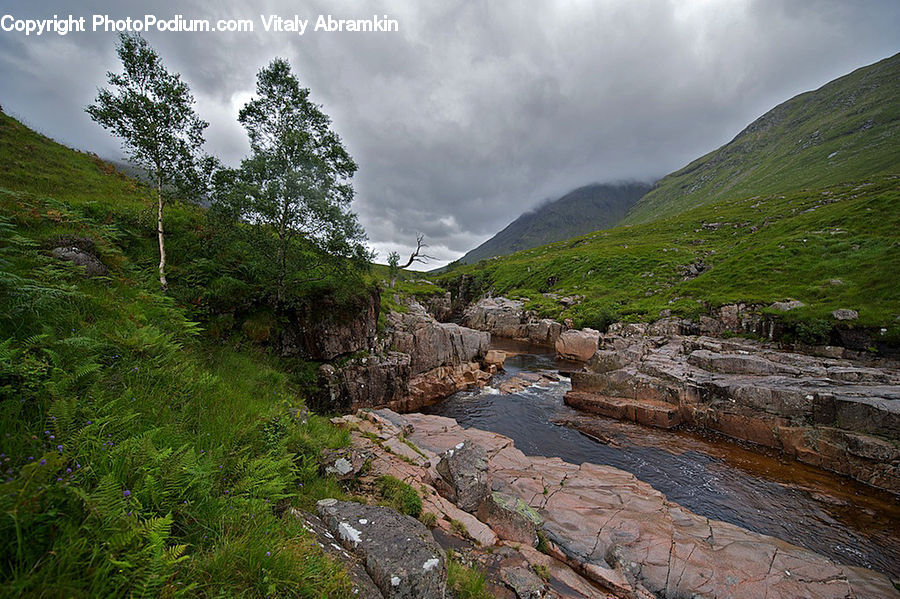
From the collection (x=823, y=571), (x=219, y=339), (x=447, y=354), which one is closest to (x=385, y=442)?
(x=219, y=339)

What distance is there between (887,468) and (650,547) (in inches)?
581

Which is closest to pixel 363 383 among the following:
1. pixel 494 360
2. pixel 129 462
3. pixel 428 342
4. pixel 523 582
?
pixel 428 342

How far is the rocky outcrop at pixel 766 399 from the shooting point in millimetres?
14866

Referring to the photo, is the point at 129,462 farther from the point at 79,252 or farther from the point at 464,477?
the point at 79,252

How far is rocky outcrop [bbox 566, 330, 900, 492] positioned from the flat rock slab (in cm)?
892

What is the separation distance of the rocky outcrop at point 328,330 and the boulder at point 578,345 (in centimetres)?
2883

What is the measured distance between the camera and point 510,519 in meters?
9.27

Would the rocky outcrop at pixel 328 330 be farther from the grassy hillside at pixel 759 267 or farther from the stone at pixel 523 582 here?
the grassy hillside at pixel 759 267

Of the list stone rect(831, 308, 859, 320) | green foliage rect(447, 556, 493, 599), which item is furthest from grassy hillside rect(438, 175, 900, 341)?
green foliage rect(447, 556, 493, 599)

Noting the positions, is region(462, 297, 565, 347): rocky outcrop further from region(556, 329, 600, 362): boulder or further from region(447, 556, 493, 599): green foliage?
region(447, 556, 493, 599): green foliage

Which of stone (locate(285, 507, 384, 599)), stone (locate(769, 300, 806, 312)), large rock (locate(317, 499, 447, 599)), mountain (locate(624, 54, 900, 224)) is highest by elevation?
mountain (locate(624, 54, 900, 224))

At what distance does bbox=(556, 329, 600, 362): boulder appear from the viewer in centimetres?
3859

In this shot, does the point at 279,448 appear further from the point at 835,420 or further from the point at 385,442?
Result: the point at 835,420

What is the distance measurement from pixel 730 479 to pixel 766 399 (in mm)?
6992
